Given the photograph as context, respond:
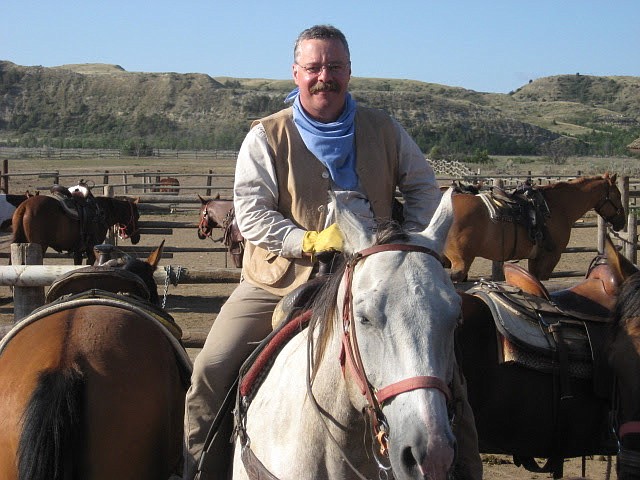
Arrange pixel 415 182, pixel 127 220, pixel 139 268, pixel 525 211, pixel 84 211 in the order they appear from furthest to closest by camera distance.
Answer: pixel 127 220, pixel 84 211, pixel 525 211, pixel 139 268, pixel 415 182

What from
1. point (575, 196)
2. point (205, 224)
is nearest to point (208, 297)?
point (205, 224)

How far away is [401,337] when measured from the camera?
1.97 m

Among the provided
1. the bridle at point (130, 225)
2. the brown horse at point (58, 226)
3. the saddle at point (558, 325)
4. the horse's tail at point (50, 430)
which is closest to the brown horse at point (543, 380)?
the saddle at point (558, 325)

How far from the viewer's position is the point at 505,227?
981 cm

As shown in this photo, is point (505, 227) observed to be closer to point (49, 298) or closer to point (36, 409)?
point (49, 298)

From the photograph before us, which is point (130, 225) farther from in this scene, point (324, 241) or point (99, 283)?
point (324, 241)

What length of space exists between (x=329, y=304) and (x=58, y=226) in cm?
993

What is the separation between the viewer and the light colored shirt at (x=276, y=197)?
2.72 metres

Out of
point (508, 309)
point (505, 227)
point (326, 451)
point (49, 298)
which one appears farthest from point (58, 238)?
point (326, 451)

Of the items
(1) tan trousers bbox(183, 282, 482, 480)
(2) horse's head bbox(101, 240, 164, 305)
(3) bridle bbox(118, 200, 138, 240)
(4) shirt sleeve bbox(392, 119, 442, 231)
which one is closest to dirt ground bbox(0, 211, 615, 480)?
(3) bridle bbox(118, 200, 138, 240)

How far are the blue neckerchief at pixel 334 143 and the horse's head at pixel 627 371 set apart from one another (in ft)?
5.14

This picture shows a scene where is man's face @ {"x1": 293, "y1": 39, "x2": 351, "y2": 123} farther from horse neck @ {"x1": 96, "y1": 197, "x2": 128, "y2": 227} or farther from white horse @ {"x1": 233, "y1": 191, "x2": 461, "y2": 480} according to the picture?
horse neck @ {"x1": 96, "y1": 197, "x2": 128, "y2": 227}

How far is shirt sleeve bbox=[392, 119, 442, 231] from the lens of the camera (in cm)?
306

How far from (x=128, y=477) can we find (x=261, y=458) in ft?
2.33
